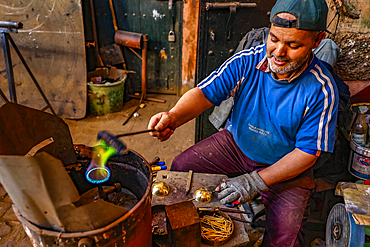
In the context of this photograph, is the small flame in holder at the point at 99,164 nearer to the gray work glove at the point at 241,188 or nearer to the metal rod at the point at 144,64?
the gray work glove at the point at 241,188

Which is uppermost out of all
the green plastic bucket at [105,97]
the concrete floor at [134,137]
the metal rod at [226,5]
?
the metal rod at [226,5]

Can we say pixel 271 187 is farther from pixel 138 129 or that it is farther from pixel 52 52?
pixel 52 52

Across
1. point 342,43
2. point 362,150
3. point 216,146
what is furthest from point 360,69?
point 216,146

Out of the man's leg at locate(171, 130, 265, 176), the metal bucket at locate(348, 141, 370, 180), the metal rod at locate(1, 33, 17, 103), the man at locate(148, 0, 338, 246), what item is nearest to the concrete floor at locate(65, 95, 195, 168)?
the metal rod at locate(1, 33, 17, 103)

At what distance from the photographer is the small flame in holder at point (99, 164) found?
1514mm

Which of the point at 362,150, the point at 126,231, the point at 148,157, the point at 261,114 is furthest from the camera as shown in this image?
the point at 148,157

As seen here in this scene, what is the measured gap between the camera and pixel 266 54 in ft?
5.75

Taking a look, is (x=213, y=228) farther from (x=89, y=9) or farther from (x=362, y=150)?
(x=89, y=9)

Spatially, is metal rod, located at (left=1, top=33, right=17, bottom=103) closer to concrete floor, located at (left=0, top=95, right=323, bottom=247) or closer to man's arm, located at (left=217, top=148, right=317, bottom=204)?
concrete floor, located at (left=0, top=95, right=323, bottom=247)

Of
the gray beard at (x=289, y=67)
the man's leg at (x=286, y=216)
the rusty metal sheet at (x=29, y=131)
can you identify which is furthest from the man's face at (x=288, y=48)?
the rusty metal sheet at (x=29, y=131)

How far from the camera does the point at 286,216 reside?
5.89ft

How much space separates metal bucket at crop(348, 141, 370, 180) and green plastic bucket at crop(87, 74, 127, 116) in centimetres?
344

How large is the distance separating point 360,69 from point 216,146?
184cm

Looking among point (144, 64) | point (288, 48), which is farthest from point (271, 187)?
point (144, 64)
